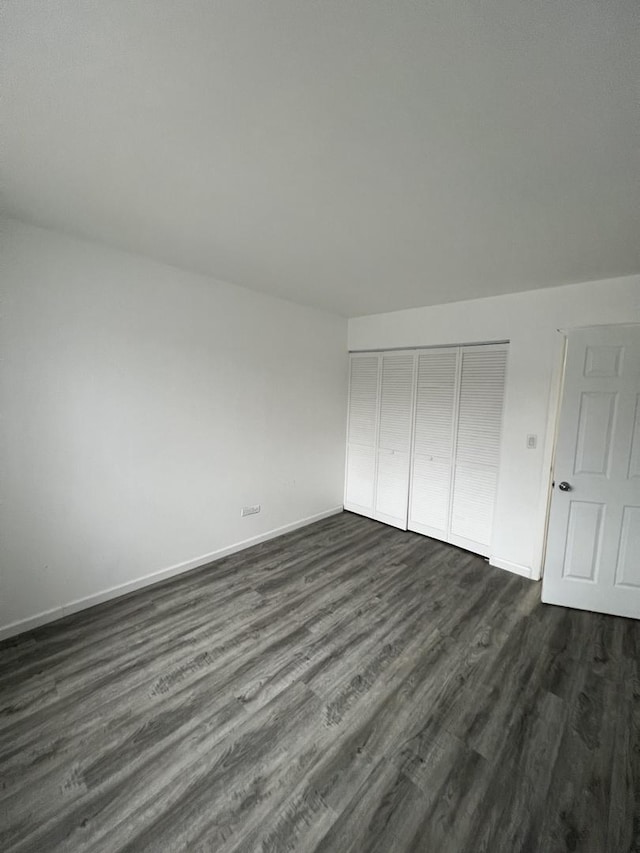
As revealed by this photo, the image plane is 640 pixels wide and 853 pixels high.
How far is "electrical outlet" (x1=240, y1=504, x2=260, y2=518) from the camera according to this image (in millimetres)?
3350

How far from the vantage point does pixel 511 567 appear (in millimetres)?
3094

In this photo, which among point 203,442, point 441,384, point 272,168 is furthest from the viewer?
point 441,384

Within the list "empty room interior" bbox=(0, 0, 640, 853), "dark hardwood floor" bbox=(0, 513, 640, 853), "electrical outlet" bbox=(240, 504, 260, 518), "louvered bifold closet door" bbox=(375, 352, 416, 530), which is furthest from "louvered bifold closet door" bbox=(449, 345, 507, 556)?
"electrical outlet" bbox=(240, 504, 260, 518)

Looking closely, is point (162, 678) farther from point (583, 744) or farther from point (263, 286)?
point (263, 286)

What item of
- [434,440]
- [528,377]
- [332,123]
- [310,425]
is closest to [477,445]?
[434,440]

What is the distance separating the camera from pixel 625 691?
187cm

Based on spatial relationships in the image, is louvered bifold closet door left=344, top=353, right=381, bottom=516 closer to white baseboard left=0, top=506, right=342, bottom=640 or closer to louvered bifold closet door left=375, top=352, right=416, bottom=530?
louvered bifold closet door left=375, top=352, right=416, bottom=530

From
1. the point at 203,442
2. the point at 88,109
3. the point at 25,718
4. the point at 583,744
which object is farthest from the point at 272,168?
the point at 583,744

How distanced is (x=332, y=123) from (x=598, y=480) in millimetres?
2833

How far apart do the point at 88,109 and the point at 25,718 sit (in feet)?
8.58

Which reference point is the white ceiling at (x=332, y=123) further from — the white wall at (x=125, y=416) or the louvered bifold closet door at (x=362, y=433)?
the louvered bifold closet door at (x=362, y=433)

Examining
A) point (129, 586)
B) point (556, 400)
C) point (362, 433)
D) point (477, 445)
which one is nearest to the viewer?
point (129, 586)

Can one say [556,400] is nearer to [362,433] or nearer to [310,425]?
[362,433]

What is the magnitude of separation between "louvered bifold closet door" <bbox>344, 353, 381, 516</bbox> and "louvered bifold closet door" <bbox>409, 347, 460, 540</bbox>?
22.3 inches
